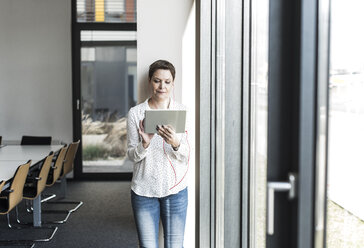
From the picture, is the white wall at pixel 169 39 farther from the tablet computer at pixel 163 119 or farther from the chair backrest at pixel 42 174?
the chair backrest at pixel 42 174

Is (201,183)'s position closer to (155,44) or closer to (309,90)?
(155,44)

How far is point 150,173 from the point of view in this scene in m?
2.54

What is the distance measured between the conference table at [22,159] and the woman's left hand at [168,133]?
191cm

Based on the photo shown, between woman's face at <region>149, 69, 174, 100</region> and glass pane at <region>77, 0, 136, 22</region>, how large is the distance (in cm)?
511

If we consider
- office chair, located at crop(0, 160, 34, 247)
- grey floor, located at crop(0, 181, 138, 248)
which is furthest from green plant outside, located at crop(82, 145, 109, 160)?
office chair, located at crop(0, 160, 34, 247)

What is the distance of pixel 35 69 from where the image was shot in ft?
24.3

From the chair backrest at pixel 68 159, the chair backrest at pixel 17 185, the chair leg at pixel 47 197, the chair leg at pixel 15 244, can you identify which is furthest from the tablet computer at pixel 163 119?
the chair leg at pixel 47 197

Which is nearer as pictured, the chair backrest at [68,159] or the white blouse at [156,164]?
the white blouse at [156,164]

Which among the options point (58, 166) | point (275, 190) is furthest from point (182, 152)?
point (58, 166)

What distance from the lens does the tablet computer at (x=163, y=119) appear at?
231cm

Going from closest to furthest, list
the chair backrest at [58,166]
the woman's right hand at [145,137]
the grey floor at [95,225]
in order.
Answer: the woman's right hand at [145,137]
the grey floor at [95,225]
the chair backrest at [58,166]

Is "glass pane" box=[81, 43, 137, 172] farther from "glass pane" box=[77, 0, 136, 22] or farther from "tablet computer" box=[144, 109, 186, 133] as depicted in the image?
"tablet computer" box=[144, 109, 186, 133]

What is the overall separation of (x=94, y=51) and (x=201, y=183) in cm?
512

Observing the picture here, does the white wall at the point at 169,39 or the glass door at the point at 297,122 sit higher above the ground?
the white wall at the point at 169,39
